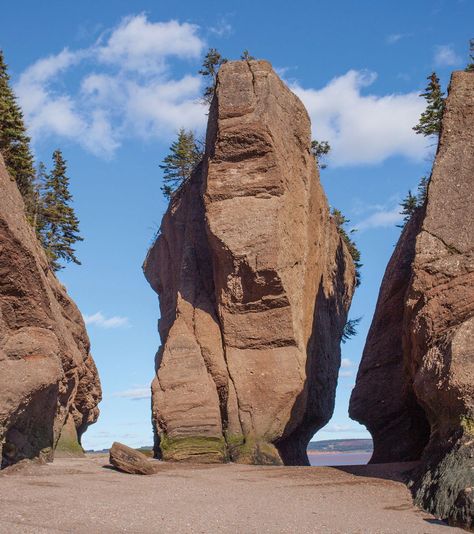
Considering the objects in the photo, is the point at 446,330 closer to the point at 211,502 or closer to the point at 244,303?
the point at 211,502

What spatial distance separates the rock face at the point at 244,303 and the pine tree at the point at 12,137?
9.70 meters

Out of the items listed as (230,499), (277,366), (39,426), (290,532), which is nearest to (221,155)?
(277,366)

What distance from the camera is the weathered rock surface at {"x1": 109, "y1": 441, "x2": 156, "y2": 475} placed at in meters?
18.9

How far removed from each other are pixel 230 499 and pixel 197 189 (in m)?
16.8

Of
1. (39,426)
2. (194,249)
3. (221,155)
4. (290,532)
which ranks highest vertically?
(221,155)

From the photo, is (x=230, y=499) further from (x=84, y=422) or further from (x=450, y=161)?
(x=84, y=422)

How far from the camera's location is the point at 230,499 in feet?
49.0

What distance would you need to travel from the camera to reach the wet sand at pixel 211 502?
1182 centimetres

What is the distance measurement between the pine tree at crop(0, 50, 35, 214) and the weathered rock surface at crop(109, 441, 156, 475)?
51.4 feet

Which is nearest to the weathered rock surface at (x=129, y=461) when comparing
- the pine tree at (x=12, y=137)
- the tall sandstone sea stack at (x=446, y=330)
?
the tall sandstone sea stack at (x=446, y=330)

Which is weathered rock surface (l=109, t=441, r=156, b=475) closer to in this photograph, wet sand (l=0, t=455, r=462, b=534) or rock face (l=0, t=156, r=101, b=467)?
wet sand (l=0, t=455, r=462, b=534)

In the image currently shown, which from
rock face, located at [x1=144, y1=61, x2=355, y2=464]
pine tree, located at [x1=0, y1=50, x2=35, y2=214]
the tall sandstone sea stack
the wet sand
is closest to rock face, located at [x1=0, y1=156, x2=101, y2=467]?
the wet sand

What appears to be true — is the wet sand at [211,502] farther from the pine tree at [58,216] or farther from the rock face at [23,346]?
the pine tree at [58,216]

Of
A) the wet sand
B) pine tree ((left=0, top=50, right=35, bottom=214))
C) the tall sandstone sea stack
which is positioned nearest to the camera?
the wet sand
